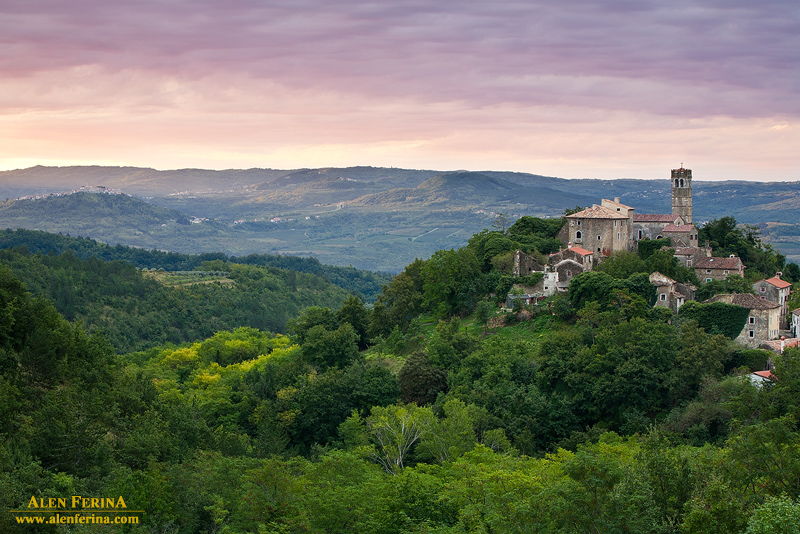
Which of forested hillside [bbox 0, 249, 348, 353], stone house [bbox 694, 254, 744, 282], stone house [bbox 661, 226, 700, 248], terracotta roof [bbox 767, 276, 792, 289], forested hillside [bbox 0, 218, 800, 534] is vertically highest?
stone house [bbox 661, 226, 700, 248]

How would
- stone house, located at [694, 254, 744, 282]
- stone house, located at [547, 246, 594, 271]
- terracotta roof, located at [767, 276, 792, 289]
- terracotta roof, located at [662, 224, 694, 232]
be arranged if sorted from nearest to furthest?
terracotta roof, located at [767, 276, 792, 289] → stone house, located at [694, 254, 744, 282] → stone house, located at [547, 246, 594, 271] → terracotta roof, located at [662, 224, 694, 232]

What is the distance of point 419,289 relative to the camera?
6894 cm

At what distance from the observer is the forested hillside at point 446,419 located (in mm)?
25234

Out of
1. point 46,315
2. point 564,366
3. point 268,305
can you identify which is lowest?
point 268,305

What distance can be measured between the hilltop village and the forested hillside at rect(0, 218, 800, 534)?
138 centimetres

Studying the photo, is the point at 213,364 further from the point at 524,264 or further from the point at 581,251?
the point at 581,251

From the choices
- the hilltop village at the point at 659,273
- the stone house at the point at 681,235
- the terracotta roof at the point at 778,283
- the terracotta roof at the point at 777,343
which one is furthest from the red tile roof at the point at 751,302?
the stone house at the point at 681,235

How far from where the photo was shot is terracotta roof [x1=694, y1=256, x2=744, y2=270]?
56.5m

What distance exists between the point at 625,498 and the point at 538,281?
119 ft

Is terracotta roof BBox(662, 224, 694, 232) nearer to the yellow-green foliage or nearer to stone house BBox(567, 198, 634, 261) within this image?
stone house BBox(567, 198, 634, 261)

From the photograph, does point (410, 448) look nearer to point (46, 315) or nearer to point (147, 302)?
point (46, 315)

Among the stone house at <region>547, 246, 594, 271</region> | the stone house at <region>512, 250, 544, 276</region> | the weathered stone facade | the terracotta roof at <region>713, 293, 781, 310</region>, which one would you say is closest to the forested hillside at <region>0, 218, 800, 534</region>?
the terracotta roof at <region>713, 293, 781, 310</region>

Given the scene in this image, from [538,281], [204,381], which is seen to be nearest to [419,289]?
[538,281]

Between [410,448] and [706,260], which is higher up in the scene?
[706,260]
